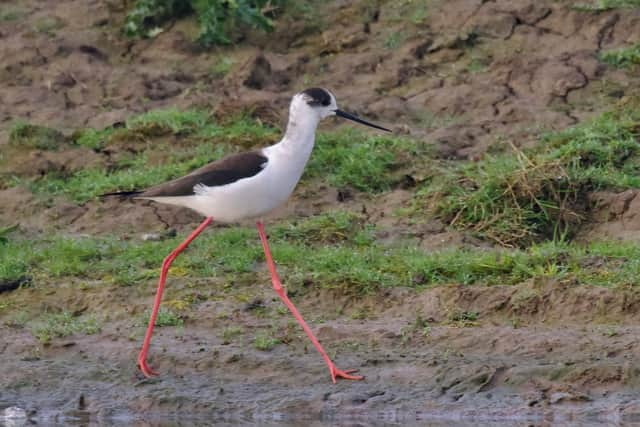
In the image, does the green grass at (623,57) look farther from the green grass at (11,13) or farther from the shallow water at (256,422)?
the green grass at (11,13)

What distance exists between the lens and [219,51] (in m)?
11.3

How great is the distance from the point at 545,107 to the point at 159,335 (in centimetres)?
391

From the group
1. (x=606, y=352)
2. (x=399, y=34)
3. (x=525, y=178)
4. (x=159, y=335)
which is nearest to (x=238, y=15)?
(x=399, y=34)

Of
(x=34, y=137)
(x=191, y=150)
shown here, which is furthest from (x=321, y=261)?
(x=34, y=137)

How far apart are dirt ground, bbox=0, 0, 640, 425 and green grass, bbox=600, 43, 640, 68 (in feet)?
0.29

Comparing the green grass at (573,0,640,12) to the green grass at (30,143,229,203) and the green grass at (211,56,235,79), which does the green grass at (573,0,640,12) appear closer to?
the green grass at (211,56,235,79)

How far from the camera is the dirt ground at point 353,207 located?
669 cm

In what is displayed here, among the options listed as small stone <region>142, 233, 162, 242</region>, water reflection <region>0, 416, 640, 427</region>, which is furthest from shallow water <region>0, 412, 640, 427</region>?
small stone <region>142, 233, 162, 242</region>

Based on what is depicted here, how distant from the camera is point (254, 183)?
698 cm

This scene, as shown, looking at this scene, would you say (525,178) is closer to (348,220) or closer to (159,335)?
(348,220)

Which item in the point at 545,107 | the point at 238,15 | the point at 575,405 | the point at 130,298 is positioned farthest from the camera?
the point at 238,15

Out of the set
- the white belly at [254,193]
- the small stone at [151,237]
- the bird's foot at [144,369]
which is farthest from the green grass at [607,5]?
the bird's foot at [144,369]

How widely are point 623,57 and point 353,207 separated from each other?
2612 millimetres

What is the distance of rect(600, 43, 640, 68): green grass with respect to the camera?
10.3m
